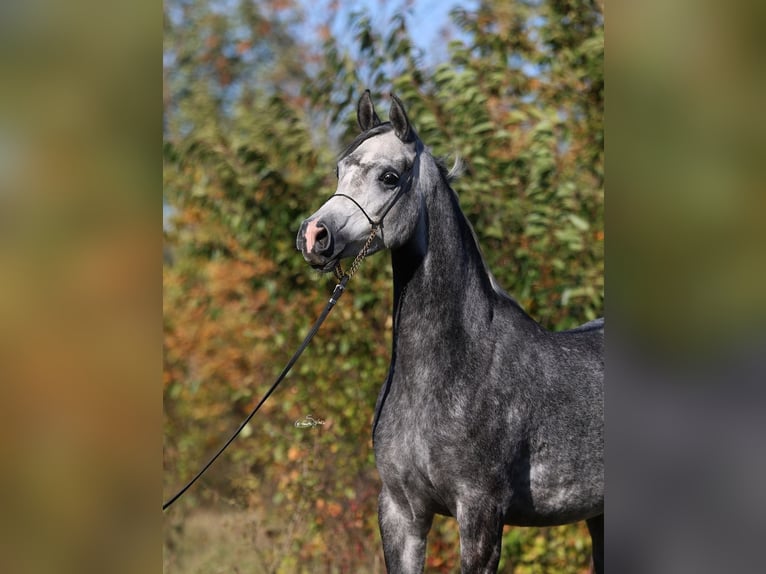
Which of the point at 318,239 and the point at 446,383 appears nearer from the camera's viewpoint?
the point at 318,239

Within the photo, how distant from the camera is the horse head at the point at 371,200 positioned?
2432 mm

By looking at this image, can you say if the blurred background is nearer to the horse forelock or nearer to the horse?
the horse

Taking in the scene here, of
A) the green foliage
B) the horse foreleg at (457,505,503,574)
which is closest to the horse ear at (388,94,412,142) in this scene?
the horse foreleg at (457,505,503,574)

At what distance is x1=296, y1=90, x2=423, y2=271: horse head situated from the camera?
243 centimetres

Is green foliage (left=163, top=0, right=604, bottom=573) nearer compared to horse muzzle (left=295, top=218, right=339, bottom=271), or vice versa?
horse muzzle (left=295, top=218, right=339, bottom=271)

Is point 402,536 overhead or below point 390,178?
below

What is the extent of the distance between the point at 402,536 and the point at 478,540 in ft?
1.02

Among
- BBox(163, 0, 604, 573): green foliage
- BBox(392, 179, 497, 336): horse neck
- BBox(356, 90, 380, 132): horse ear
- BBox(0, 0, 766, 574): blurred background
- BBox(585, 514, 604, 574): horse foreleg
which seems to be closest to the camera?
BBox(0, 0, 766, 574): blurred background

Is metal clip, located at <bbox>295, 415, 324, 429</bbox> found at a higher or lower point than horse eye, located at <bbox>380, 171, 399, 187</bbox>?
lower

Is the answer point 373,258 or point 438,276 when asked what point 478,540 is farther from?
point 373,258

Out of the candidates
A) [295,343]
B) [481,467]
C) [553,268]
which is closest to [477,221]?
[553,268]

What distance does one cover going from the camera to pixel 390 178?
2545 mm

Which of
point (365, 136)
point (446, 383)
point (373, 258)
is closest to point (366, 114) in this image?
point (365, 136)
